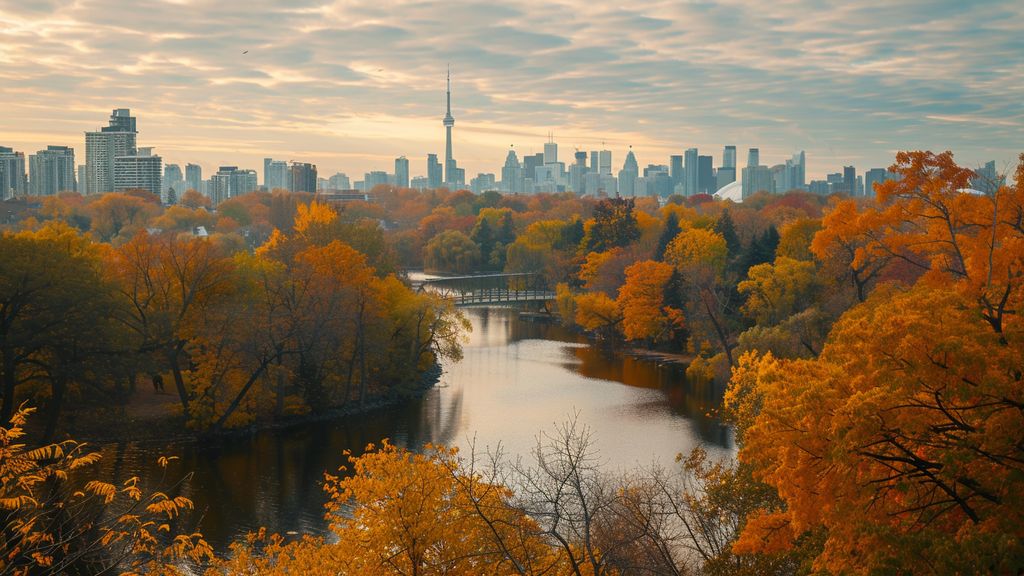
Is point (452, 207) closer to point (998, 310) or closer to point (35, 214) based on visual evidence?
point (35, 214)

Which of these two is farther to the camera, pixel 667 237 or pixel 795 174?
pixel 795 174

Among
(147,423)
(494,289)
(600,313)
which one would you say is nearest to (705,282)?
(600,313)

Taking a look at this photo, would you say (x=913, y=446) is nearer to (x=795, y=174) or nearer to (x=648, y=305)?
(x=648, y=305)

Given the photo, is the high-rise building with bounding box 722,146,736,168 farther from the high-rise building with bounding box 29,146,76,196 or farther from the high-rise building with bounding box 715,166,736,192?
the high-rise building with bounding box 29,146,76,196

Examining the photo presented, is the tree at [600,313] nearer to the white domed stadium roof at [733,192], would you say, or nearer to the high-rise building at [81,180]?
the white domed stadium roof at [733,192]

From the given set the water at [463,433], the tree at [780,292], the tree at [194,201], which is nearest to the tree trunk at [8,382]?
the water at [463,433]

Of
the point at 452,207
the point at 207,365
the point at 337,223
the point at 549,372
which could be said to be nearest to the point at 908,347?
the point at 207,365

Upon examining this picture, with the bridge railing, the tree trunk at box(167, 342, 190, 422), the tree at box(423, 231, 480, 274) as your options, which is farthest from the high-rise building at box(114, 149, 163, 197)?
the tree trunk at box(167, 342, 190, 422)
